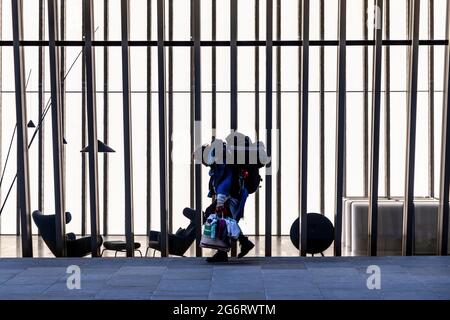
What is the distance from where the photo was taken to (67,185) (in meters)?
17.4

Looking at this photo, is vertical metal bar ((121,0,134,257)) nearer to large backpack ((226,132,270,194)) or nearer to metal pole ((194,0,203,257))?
metal pole ((194,0,203,257))

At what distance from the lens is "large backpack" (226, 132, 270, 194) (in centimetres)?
820

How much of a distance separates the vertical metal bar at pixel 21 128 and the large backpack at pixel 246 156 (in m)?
2.68

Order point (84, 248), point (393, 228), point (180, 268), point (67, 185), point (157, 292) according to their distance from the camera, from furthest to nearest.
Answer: point (67, 185)
point (393, 228)
point (84, 248)
point (180, 268)
point (157, 292)

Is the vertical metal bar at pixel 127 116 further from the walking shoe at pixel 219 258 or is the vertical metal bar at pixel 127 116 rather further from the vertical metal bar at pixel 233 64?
the vertical metal bar at pixel 233 64

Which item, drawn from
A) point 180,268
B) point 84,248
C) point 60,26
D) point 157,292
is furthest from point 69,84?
point 157,292

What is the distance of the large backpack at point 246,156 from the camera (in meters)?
8.20

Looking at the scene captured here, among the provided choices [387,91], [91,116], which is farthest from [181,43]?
[387,91]

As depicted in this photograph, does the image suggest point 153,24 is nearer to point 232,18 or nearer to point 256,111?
point 256,111

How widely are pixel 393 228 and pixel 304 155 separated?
3.33 m

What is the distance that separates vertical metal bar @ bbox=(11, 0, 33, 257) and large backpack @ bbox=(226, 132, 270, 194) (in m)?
2.68

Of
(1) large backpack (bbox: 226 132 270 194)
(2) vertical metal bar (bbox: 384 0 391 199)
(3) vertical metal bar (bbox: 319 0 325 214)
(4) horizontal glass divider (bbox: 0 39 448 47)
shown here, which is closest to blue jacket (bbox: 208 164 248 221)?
(1) large backpack (bbox: 226 132 270 194)

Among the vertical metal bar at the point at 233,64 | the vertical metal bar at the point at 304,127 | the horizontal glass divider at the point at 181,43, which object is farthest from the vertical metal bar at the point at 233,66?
the vertical metal bar at the point at 304,127

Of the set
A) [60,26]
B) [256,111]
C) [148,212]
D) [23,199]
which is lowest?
[148,212]
